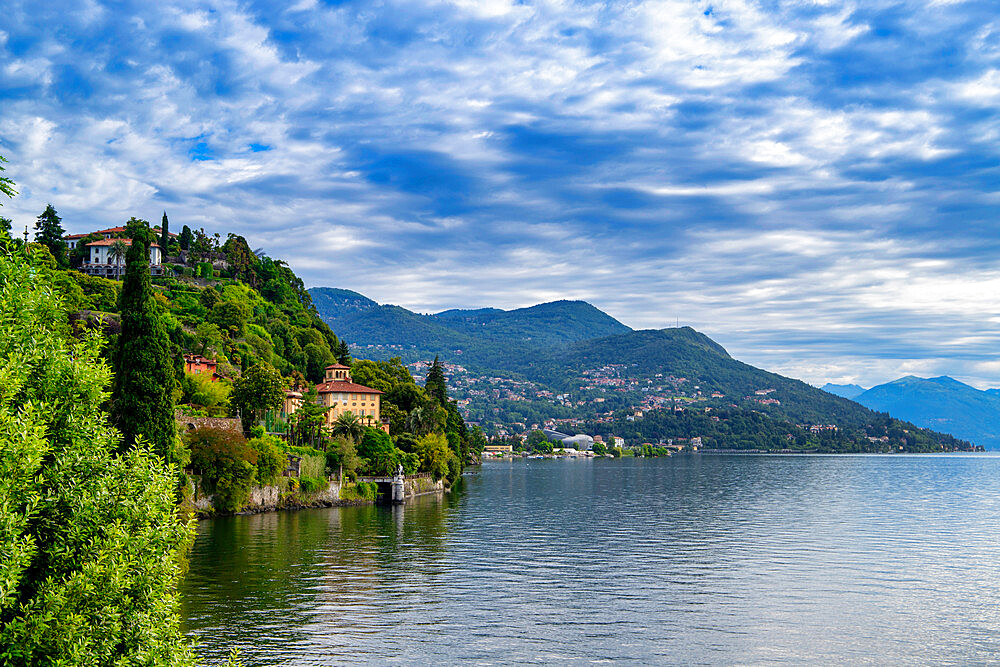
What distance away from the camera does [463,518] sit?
71812mm

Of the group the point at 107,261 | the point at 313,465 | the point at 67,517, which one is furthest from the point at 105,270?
the point at 67,517

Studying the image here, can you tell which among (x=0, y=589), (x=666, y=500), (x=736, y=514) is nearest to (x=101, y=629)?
(x=0, y=589)

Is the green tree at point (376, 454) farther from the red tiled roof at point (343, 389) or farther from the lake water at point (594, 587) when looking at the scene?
the red tiled roof at point (343, 389)

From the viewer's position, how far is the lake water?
99.7 ft

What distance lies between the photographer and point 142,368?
41.3m

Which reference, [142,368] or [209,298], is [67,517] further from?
[209,298]

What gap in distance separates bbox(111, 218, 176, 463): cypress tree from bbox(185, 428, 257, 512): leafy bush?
64.5 ft

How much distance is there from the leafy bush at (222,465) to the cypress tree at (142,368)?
19660 mm

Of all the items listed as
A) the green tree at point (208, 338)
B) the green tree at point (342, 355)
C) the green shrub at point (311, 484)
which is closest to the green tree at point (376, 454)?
the green shrub at point (311, 484)

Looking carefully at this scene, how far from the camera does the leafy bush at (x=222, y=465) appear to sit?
206ft

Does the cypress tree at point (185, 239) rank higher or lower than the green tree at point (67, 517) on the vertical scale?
higher

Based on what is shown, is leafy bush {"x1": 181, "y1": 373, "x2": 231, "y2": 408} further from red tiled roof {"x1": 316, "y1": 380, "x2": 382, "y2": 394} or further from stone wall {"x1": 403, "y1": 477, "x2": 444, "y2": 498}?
red tiled roof {"x1": 316, "y1": 380, "x2": 382, "y2": 394}

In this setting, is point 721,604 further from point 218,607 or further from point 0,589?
point 0,589

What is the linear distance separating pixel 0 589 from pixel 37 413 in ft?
9.02
